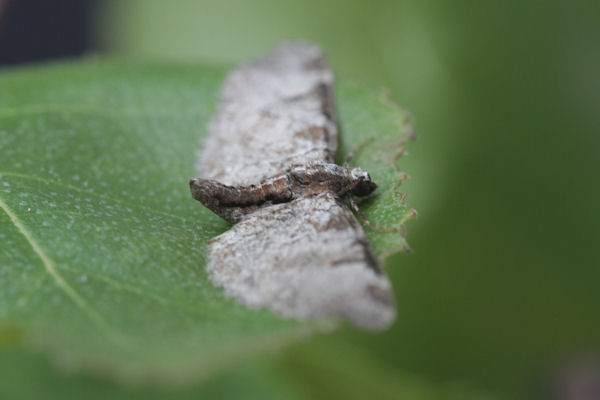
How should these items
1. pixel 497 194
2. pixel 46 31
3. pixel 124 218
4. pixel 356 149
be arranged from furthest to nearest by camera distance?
pixel 46 31, pixel 497 194, pixel 356 149, pixel 124 218

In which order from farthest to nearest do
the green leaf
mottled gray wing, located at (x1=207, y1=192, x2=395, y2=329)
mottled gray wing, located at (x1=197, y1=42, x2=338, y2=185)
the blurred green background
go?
1. the blurred green background
2. mottled gray wing, located at (x1=197, y1=42, x2=338, y2=185)
3. mottled gray wing, located at (x1=207, y1=192, x2=395, y2=329)
4. the green leaf

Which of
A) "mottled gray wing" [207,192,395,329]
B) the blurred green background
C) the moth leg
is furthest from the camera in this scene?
the blurred green background

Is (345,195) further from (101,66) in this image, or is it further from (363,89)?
(101,66)

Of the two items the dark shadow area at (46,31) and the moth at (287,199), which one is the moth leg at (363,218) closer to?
the moth at (287,199)

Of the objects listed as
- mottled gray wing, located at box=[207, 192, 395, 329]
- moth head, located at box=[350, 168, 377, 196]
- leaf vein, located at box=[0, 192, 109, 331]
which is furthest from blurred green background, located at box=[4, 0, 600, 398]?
leaf vein, located at box=[0, 192, 109, 331]

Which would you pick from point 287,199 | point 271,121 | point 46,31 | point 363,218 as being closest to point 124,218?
point 287,199

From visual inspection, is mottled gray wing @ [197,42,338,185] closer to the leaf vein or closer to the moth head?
the moth head

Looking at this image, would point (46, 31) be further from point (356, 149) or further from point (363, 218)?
point (363, 218)
